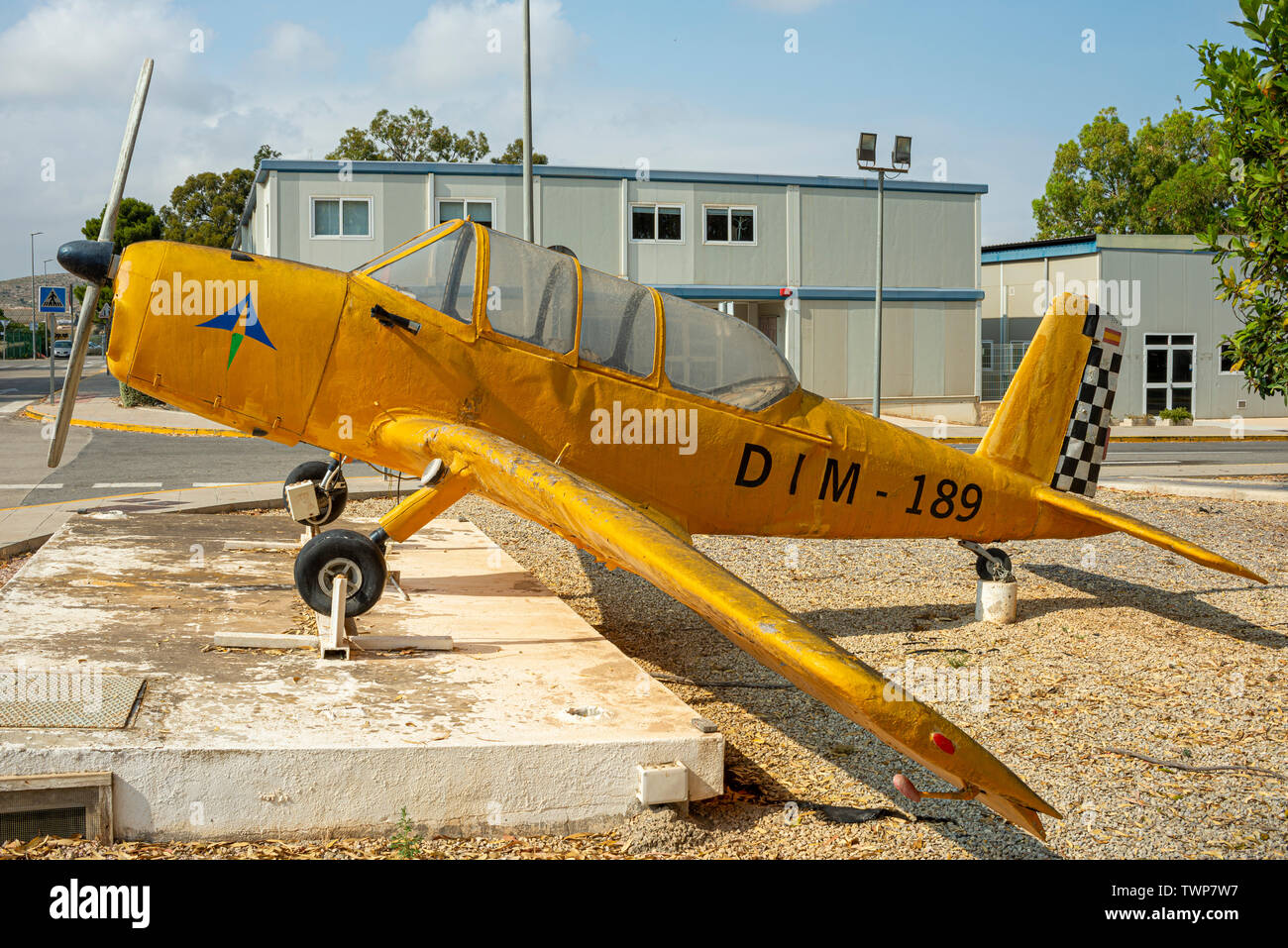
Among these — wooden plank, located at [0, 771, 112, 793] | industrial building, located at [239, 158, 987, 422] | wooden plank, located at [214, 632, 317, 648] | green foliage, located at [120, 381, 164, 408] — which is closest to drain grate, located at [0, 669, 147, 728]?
wooden plank, located at [0, 771, 112, 793]

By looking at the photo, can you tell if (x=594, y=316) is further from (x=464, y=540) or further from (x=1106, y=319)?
(x=1106, y=319)

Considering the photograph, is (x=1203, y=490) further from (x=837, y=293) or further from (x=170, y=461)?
(x=837, y=293)

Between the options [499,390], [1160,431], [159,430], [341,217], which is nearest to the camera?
[499,390]

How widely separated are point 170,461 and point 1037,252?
31830 millimetres

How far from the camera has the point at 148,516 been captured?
1000 cm

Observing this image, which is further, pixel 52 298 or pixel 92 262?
pixel 52 298

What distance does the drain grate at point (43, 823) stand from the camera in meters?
3.88

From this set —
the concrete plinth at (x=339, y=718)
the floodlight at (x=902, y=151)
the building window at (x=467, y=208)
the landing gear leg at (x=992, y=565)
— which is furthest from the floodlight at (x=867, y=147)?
the concrete plinth at (x=339, y=718)

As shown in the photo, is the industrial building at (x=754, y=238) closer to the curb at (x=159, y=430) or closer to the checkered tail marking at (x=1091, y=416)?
the curb at (x=159, y=430)

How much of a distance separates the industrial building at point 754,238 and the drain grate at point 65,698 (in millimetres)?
25119

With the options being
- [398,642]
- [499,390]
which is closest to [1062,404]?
[499,390]

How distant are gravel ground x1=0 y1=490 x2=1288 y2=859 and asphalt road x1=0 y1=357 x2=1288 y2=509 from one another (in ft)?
19.4

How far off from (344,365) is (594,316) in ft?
5.39

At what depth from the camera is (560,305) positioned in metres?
6.73
